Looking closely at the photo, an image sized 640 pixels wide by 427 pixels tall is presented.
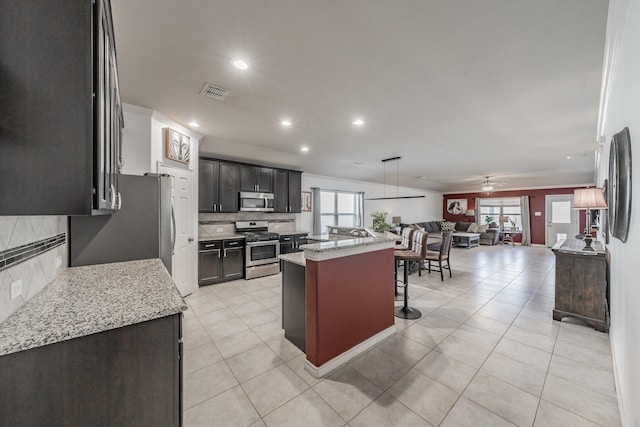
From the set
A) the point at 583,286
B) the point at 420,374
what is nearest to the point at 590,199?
the point at 583,286

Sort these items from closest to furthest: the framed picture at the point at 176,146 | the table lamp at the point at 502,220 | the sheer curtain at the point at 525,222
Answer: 1. the framed picture at the point at 176,146
2. the sheer curtain at the point at 525,222
3. the table lamp at the point at 502,220

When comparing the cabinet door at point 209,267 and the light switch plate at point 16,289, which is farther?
the cabinet door at point 209,267

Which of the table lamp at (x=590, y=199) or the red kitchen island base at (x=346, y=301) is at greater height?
the table lamp at (x=590, y=199)

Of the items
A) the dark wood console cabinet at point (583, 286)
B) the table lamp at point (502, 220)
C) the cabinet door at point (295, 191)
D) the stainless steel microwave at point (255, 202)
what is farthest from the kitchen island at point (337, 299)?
the table lamp at point (502, 220)

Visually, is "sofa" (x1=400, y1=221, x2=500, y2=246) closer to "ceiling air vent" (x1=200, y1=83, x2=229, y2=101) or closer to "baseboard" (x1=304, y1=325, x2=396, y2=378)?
"baseboard" (x1=304, y1=325, x2=396, y2=378)

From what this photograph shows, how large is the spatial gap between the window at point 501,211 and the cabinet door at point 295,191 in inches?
373

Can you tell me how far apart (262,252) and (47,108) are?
14.5 feet

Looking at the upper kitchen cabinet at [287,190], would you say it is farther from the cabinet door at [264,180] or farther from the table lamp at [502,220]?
the table lamp at [502,220]

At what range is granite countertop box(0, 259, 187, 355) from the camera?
3.18 feet

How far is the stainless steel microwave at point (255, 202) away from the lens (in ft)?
17.0

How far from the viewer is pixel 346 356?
7.53ft

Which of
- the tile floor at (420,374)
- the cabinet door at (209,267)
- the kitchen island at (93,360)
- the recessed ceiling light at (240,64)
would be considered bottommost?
the tile floor at (420,374)

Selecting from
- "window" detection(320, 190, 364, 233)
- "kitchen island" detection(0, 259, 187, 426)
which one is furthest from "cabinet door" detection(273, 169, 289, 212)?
"kitchen island" detection(0, 259, 187, 426)

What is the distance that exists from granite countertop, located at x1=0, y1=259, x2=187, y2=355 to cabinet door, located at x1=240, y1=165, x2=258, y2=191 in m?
3.46
